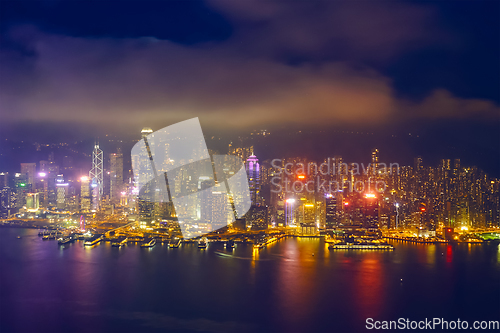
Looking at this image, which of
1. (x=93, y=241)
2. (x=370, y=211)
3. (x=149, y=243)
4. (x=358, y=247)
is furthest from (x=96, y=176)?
(x=358, y=247)

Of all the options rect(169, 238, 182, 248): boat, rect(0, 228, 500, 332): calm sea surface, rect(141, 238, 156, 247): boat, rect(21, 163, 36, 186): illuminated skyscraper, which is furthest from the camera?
rect(21, 163, 36, 186): illuminated skyscraper

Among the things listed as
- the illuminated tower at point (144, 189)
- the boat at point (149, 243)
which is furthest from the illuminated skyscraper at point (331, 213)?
the illuminated tower at point (144, 189)

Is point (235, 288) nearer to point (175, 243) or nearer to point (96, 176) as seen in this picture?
point (175, 243)

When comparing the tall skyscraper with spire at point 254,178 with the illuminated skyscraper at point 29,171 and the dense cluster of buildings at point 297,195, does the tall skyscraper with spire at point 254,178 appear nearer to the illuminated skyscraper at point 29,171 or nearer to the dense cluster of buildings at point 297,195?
the dense cluster of buildings at point 297,195

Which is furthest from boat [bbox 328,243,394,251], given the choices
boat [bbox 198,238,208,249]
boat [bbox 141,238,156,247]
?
boat [bbox 141,238,156,247]

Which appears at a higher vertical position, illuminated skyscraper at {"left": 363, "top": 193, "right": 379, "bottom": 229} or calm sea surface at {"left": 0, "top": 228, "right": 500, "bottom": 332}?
illuminated skyscraper at {"left": 363, "top": 193, "right": 379, "bottom": 229}

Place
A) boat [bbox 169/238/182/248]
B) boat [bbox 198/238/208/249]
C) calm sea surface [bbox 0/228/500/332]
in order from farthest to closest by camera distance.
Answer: boat [bbox 169/238/182/248] → boat [bbox 198/238/208/249] → calm sea surface [bbox 0/228/500/332]

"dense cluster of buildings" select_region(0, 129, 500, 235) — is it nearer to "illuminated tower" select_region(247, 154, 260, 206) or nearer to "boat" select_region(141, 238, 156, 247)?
"illuminated tower" select_region(247, 154, 260, 206)
